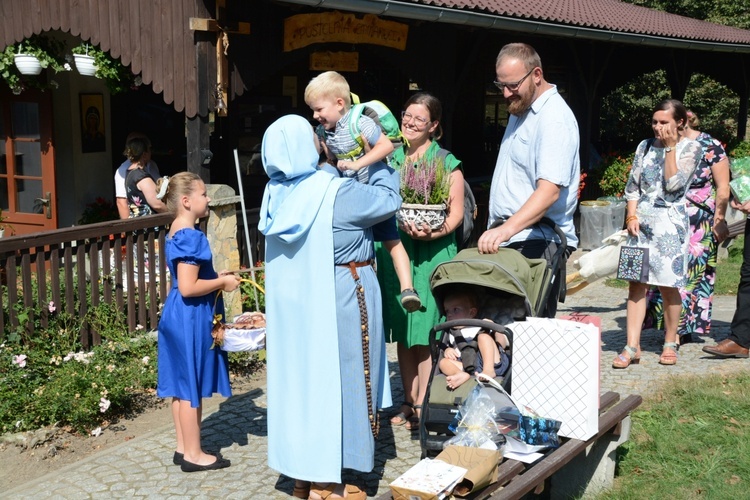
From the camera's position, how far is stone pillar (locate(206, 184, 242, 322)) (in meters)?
7.61

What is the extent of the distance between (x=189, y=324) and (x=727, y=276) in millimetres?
7809

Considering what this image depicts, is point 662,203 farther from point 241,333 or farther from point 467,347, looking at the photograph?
point 241,333

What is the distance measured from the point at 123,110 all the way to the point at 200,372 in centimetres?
690

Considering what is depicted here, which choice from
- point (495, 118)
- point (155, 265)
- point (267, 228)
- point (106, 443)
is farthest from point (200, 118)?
point (495, 118)

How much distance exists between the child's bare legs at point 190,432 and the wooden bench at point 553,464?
1.61 meters

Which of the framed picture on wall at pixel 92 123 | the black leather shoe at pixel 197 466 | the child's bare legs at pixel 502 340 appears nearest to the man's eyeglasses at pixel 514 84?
the child's bare legs at pixel 502 340

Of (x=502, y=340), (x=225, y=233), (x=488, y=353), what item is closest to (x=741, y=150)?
(x=225, y=233)

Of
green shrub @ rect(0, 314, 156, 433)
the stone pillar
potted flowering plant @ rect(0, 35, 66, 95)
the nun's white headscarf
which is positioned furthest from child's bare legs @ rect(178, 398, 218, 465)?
potted flowering plant @ rect(0, 35, 66, 95)

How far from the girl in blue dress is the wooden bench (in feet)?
5.26

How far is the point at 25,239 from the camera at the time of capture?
20.3 ft

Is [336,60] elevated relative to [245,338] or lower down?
elevated

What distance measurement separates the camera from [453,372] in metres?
4.60

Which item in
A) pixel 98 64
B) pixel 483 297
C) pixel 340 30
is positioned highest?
pixel 340 30

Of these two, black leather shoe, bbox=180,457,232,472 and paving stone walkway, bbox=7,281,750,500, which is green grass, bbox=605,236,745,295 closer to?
paving stone walkway, bbox=7,281,750,500
